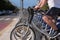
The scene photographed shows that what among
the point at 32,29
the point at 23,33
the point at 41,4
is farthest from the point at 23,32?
the point at 41,4

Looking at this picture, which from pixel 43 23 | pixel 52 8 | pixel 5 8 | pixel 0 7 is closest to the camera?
pixel 52 8

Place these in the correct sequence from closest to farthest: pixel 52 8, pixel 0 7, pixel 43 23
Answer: pixel 52 8 < pixel 43 23 < pixel 0 7

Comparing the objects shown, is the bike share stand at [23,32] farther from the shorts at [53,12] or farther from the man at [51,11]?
the shorts at [53,12]

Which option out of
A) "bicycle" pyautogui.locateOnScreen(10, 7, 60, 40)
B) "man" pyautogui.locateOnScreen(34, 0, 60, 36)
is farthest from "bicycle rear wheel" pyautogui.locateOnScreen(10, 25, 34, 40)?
"man" pyautogui.locateOnScreen(34, 0, 60, 36)

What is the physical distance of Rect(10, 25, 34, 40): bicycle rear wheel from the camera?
5.47m

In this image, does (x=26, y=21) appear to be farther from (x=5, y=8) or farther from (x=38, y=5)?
(x=5, y=8)

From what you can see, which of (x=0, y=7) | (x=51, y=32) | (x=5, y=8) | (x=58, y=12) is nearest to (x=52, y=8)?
(x=58, y=12)

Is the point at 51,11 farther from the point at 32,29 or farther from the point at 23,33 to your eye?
the point at 23,33

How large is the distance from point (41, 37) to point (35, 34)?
0.29m

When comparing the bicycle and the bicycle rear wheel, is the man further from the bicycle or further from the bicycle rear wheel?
the bicycle rear wheel

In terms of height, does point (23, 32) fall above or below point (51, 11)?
below

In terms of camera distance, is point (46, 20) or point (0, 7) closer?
point (46, 20)

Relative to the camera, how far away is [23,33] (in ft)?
18.1

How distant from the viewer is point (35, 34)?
5434 millimetres
